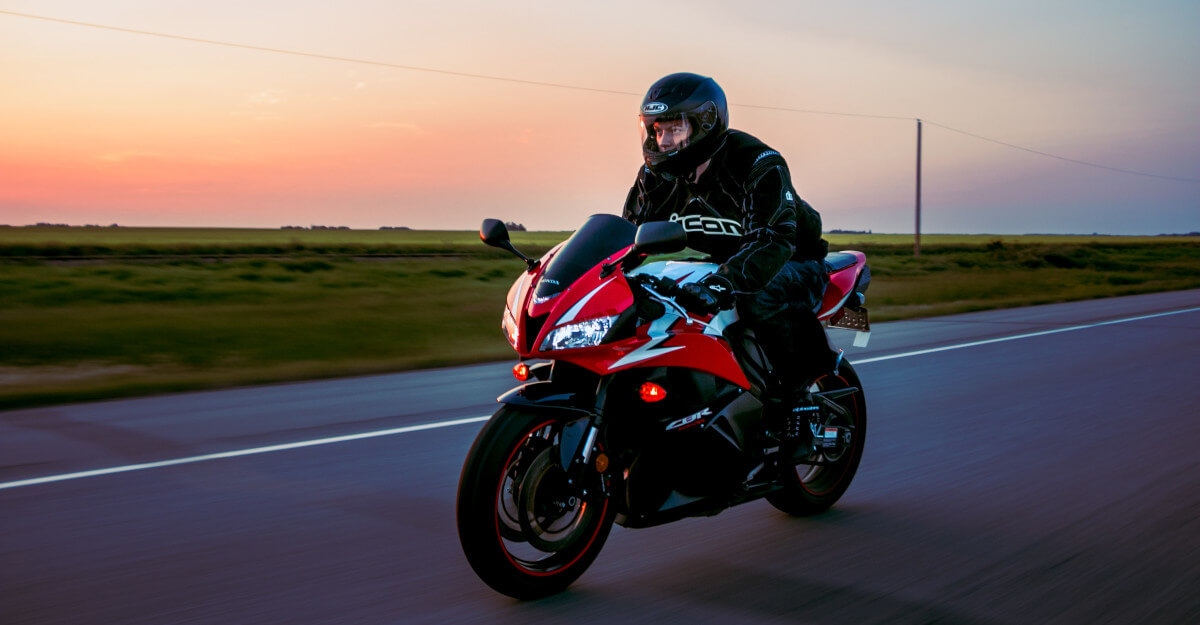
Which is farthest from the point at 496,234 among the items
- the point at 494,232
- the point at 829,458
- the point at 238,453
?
the point at 238,453

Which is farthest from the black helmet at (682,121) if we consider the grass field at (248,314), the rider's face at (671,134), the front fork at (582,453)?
the grass field at (248,314)

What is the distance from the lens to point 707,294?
13.0ft

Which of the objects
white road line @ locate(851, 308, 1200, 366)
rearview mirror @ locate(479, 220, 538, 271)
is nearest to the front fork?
rearview mirror @ locate(479, 220, 538, 271)

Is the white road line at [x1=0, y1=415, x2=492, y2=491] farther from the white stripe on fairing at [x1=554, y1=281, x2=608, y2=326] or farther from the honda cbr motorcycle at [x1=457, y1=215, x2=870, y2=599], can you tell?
the white stripe on fairing at [x1=554, y1=281, x2=608, y2=326]

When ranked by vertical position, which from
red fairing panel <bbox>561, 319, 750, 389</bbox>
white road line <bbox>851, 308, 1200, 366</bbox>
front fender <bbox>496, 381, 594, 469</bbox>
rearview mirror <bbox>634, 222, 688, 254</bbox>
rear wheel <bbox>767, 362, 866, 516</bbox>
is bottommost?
white road line <bbox>851, 308, 1200, 366</bbox>

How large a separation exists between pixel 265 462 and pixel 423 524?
169 cm

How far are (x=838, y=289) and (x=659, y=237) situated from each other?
1895 mm

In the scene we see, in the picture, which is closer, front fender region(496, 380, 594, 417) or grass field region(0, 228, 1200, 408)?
front fender region(496, 380, 594, 417)

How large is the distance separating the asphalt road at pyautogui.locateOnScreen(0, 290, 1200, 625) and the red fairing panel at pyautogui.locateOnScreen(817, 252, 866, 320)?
101cm

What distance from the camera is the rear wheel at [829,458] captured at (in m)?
4.98

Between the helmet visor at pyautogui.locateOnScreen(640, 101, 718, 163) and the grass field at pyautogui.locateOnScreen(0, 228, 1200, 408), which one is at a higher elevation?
the helmet visor at pyautogui.locateOnScreen(640, 101, 718, 163)

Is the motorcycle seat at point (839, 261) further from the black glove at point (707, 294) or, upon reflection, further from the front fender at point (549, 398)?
the front fender at point (549, 398)

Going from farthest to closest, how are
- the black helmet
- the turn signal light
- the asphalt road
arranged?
the black helmet < the turn signal light < the asphalt road

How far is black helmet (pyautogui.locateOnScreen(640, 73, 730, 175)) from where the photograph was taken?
168 inches
